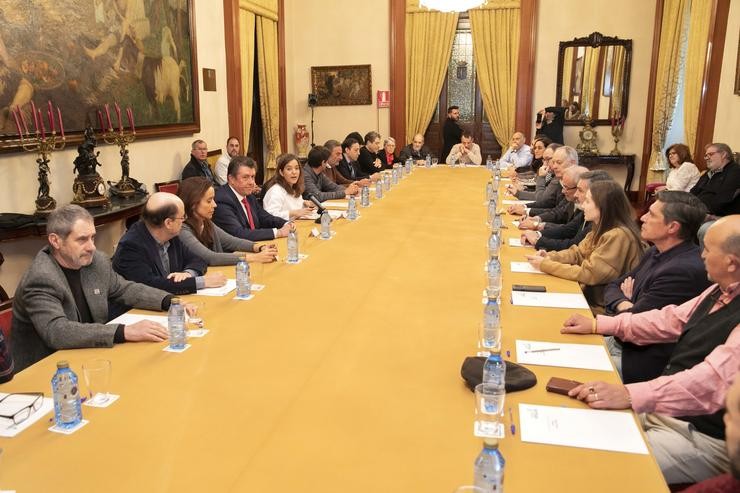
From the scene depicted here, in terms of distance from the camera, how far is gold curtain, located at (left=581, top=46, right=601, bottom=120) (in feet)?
33.1

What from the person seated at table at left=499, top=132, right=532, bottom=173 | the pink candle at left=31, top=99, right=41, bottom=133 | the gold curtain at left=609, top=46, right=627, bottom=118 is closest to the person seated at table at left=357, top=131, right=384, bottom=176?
the person seated at table at left=499, top=132, right=532, bottom=173

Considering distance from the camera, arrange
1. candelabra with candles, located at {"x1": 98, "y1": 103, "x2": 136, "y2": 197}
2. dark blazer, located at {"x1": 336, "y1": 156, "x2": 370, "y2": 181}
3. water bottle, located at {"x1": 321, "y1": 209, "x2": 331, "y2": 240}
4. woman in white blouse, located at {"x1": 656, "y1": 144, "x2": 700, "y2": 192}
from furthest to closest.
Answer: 1. dark blazer, located at {"x1": 336, "y1": 156, "x2": 370, "y2": 181}
2. woman in white blouse, located at {"x1": 656, "y1": 144, "x2": 700, "y2": 192}
3. candelabra with candles, located at {"x1": 98, "y1": 103, "x2": 136, "y2": 197}
4. water bottle, located at {"x1": 321, "y1": 209, "x2": 331, "y2": 240}

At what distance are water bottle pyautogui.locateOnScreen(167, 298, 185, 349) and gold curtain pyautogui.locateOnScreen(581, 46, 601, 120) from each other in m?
9.30

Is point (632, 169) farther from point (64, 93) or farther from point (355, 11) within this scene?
point (64, 93)

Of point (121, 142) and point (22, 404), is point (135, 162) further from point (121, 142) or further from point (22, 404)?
point (22, 404)

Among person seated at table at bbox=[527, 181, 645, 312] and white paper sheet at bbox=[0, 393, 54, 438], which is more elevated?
person seated at table at bbox=[527, 181, 645, 312]

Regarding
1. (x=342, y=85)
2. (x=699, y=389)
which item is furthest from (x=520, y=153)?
(x=699, y=389)

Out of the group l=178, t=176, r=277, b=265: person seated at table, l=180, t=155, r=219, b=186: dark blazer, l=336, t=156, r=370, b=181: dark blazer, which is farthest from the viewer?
l=336, t=156, r=370, b=181: dark blazer

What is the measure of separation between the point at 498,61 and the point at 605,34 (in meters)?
1.74

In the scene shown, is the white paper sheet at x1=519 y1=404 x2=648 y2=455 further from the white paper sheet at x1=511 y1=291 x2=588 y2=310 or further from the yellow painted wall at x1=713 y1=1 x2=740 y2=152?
the yellow painted wall at x1=713 y1=1 x2=740 y2=152

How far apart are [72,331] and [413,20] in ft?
30.9

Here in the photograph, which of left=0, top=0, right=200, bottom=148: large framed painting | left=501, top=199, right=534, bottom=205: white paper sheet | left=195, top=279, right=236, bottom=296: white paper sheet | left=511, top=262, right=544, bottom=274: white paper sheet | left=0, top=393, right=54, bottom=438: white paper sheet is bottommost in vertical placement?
left=0, top=393, right=54, bottom=438: white paper sheet

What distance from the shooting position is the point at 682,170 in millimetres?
7566

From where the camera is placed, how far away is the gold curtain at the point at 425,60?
10.5 metres
